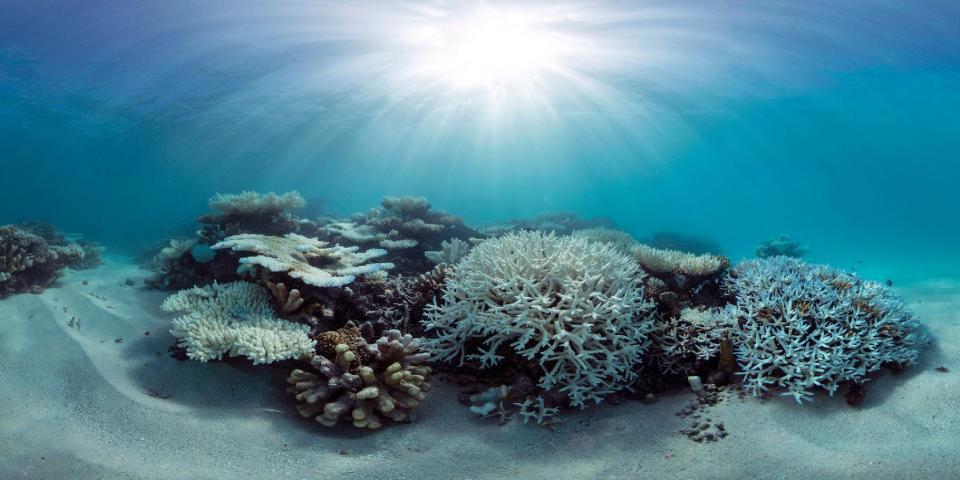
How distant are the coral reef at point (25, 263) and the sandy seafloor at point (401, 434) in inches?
79.7

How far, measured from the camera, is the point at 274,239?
19.6 feet

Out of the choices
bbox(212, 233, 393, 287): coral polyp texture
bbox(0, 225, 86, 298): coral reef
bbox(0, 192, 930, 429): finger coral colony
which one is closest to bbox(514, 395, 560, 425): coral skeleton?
bbox(0, 192, 930, 429): finger coral colony

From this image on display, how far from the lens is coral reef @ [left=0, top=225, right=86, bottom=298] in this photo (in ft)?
20.2

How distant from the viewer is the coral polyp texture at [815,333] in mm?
4002

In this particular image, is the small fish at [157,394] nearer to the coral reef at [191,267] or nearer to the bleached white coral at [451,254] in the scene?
the coral reef at [191,267]

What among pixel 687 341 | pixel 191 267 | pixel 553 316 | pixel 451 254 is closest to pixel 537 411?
pixel 553 316

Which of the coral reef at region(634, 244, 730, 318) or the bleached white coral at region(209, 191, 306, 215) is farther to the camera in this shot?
the bleached white coral at region(209, 191, 306, 215)

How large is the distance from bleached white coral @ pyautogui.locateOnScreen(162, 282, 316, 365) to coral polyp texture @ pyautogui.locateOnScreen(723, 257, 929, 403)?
448cm

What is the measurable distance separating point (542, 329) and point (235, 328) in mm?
3089

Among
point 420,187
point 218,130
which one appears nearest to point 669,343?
point 218,130

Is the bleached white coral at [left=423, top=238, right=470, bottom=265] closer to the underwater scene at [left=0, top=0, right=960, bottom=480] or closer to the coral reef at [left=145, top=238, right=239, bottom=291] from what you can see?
the underwater scene at [left=0, top=0, right=960, bottom=480]

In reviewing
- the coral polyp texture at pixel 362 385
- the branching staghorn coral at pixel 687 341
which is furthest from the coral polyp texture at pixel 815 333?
the coral polyp texture at pixel 362 385

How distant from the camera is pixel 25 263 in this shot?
636 centimetres

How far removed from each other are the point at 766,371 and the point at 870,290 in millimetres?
1920
